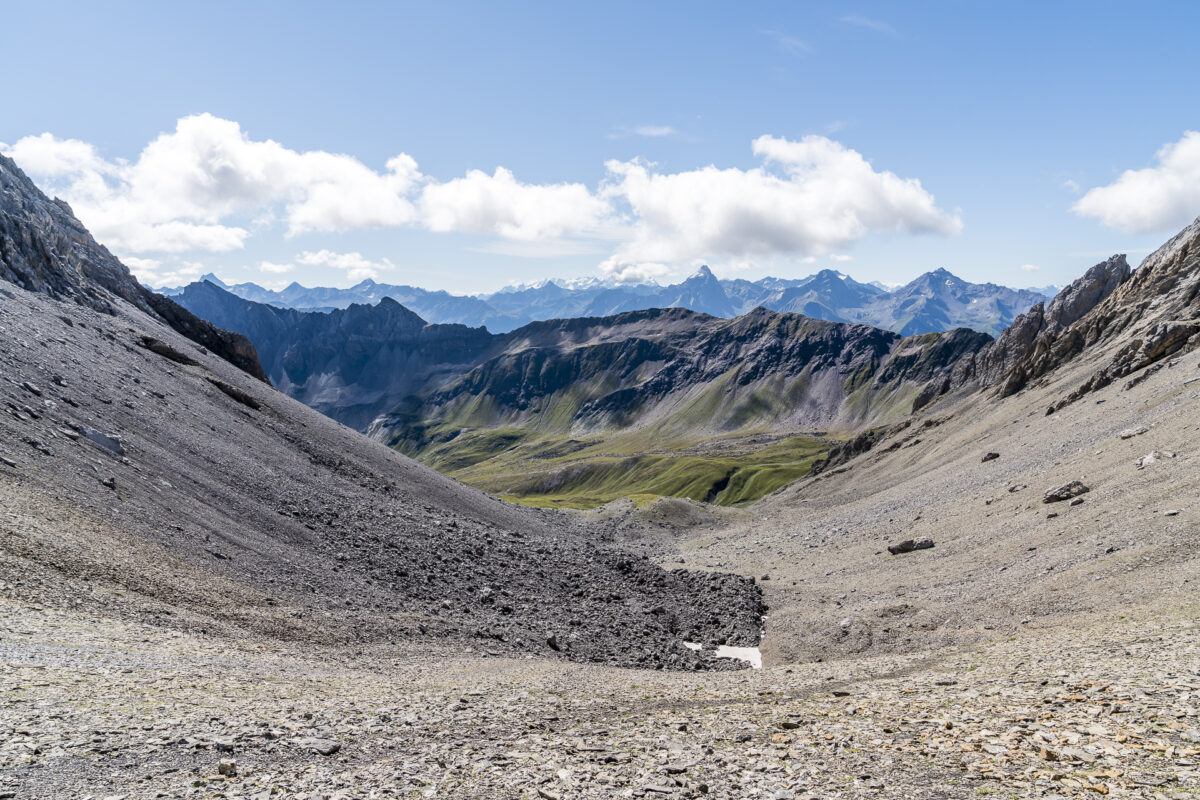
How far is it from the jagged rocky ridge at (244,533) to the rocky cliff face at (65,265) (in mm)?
459

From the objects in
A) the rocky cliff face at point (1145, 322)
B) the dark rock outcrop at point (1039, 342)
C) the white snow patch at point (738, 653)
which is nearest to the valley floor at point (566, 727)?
the white snow patch at point (738, 653)

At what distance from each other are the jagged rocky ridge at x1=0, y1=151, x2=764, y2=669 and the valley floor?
5361 mm

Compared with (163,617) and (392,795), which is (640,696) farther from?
(163,617)

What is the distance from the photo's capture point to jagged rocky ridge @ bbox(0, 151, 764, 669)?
84.7 feet

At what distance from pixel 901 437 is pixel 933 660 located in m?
98.1

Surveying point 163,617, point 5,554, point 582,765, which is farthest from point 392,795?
point 5,554

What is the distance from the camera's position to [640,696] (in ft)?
72.2

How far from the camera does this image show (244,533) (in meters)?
36.7

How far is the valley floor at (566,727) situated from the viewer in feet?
42.5

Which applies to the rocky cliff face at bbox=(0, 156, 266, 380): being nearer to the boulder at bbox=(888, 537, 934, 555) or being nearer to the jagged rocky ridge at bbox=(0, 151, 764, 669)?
the jagged rocky ridge at bbox=(0, 151, 764, 669)

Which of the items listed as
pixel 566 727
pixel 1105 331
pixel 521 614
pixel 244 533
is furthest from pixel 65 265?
pixel 1105 331

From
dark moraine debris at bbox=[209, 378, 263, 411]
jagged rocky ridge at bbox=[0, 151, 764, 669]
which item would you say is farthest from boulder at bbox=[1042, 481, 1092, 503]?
dark moraine debris at bbox=[209, 378, 263, 411]

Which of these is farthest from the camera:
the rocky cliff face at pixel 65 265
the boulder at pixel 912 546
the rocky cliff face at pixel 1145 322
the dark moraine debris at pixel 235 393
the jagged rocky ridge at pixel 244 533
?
the rocky cliff face at pixel 1145 322

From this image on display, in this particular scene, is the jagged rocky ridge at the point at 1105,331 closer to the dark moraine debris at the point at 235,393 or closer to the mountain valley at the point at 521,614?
the mountain valley at the point at 521,614
